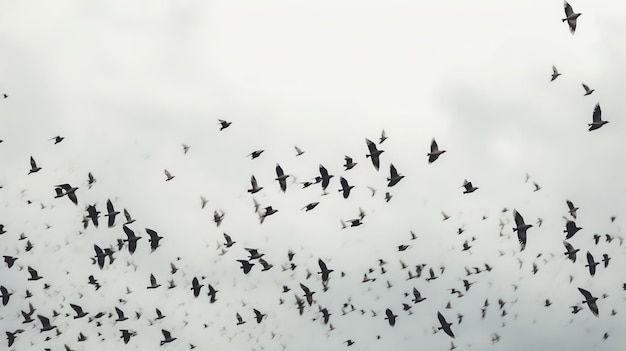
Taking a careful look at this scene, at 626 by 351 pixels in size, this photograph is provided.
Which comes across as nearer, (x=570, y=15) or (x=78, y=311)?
A: (x=570, y=15)

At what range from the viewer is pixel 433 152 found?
62.3 metres

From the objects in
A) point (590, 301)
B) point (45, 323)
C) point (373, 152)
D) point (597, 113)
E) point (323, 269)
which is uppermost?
point (373, 152)

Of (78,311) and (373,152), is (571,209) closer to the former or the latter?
(373,152)

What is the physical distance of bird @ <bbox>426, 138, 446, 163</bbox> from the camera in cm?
6159

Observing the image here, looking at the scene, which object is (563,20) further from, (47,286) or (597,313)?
(47,286)

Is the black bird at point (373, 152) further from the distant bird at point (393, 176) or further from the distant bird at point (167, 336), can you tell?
the distant bird at point (167, 336)

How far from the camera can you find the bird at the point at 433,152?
6159cm

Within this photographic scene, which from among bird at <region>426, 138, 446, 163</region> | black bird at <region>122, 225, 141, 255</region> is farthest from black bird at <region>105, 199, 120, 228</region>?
bird at <region>426, 138, 446, 163</region>

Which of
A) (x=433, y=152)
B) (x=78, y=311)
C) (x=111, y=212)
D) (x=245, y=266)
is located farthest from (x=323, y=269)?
(x=78, y=311)

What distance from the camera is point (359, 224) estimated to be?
68.1m

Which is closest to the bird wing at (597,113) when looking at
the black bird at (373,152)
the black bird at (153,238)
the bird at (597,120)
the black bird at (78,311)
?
the bird at (597,120)

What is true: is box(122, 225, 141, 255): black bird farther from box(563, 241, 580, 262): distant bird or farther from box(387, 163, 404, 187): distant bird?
box(563, 241, 580, 262): distant bird

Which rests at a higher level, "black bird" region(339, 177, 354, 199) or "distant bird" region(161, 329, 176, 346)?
"black bird" region(339, 177, 354, 199)

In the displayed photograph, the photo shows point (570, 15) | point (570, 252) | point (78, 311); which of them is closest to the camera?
point (570, 15)
